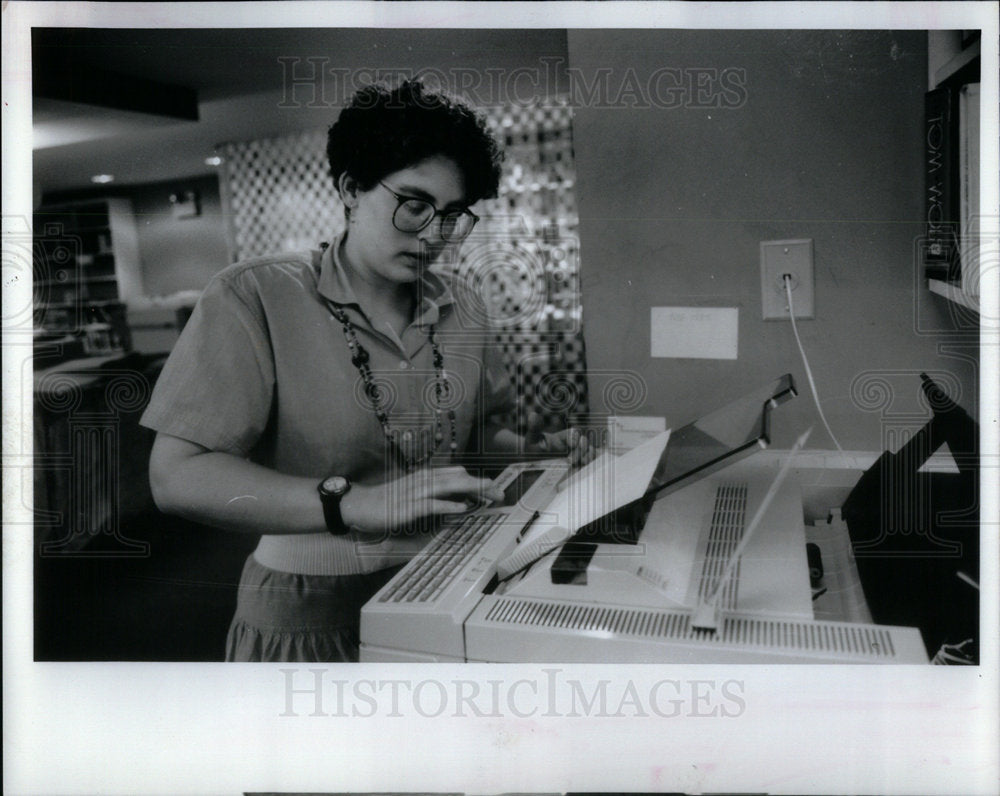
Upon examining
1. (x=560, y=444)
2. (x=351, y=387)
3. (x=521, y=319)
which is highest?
(x=521, y=319)

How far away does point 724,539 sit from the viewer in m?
1.39

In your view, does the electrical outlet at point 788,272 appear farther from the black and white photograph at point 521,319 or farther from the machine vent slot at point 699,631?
the machine vent slot at point 699,631

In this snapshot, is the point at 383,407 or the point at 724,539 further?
the point at 383,407

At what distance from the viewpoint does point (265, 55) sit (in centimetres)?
153

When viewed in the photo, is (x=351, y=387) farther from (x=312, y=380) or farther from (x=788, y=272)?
(x=788, y=272)

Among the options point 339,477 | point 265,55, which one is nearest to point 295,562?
point 339,477

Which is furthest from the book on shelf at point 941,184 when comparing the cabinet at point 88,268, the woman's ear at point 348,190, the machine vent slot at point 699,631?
the cabinet at point 88,268

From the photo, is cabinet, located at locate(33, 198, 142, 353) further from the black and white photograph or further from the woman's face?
the woman's face

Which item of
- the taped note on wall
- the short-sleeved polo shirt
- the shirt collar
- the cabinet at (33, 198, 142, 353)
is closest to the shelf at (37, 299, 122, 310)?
the cabinet at (33, 198, 142, 353)

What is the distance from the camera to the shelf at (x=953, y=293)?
151 cm

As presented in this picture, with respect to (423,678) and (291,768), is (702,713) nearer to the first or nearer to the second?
(423,678)

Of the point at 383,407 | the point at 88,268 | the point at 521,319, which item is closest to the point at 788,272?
the point at 521,319

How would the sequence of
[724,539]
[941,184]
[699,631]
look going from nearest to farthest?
[699,631], [724,539], [941,184]

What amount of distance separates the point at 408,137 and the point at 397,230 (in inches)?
6.6
